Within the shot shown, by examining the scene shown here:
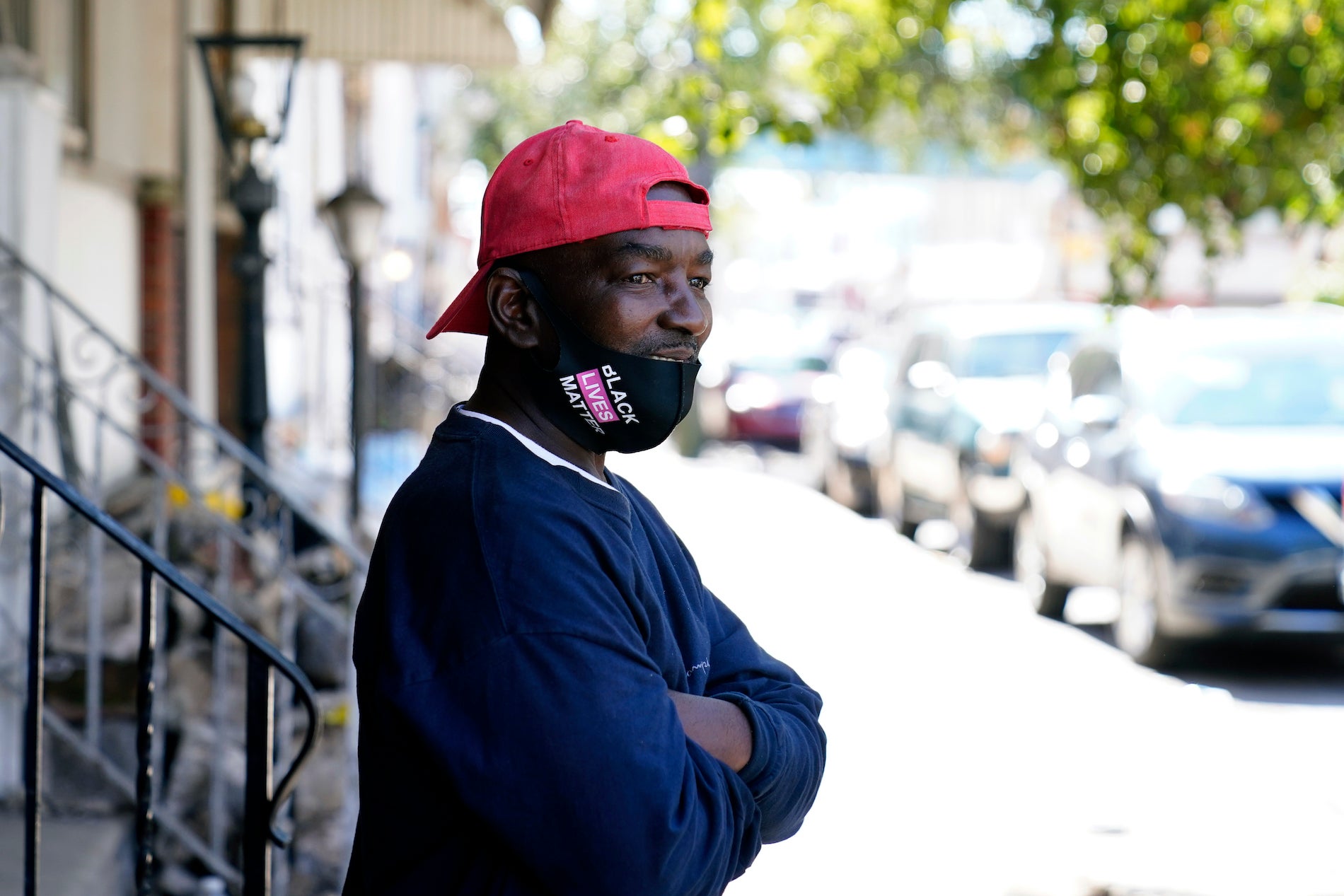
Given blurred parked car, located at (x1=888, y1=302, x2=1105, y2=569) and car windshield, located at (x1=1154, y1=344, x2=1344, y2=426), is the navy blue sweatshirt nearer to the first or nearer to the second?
car windshield, located at (x1=1154, y1=344, x2=1344, y2=426)

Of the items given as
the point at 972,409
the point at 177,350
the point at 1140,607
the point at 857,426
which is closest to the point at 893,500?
the point at 857,426

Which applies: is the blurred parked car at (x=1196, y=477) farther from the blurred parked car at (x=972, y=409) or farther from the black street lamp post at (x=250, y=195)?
the black street lamp post at (x=250, y=195)

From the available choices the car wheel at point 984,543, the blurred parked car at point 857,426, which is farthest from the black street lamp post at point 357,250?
the blurred parked car at point 857,426

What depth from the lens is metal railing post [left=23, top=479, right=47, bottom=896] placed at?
322cm

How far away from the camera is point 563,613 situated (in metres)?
1.59

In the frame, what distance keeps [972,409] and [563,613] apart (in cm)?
1066

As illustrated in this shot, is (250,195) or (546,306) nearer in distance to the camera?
(546,306)

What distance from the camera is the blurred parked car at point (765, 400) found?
22.1 meters

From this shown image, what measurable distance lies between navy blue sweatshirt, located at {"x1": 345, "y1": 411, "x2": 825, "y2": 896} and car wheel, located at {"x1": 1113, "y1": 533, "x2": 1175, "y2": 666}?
6.68 metres

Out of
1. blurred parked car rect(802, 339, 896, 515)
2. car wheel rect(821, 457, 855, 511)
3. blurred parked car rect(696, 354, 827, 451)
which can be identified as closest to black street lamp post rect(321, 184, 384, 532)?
blurred parked car rect(802, 339, 896, 515)

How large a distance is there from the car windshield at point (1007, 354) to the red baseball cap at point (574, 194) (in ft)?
35.7

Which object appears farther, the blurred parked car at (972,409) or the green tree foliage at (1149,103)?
the blurred parked car at (972,409)

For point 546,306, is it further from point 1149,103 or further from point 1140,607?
point 1140,607

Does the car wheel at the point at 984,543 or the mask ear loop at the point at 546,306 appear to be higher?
the mask ear loop at the point at 546,306
